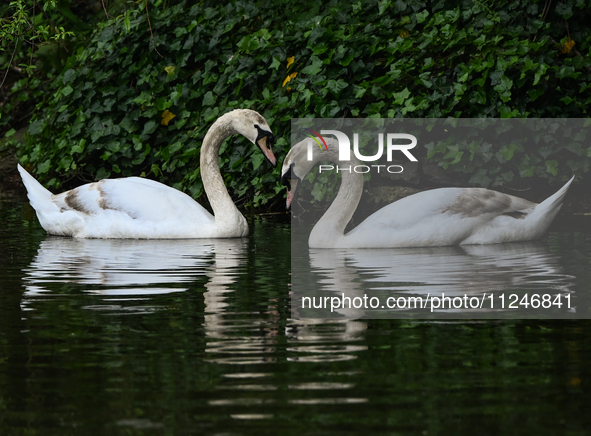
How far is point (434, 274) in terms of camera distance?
18.5 feet

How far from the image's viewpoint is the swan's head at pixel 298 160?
751cm

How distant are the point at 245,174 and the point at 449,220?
11.8 ft

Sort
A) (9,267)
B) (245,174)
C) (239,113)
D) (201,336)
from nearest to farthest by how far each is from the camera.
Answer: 1. (201,336)
2. (9,267)
3. (239,113)
4. (245,174)

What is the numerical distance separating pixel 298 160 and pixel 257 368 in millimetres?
4334

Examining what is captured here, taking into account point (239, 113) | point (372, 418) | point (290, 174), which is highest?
point (239, 113)

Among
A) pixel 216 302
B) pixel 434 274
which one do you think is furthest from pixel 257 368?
pixel 434 274

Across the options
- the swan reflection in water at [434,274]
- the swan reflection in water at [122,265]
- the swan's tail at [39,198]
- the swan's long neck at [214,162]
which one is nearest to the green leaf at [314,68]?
the swan's long neck at [214,162]

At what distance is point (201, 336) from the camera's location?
13.0 feet

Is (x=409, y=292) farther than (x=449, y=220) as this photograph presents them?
No

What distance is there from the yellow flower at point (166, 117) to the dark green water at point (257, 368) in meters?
5.98

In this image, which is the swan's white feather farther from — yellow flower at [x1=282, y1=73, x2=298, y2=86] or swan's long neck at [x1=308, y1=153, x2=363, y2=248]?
yellow flower at [x1=282, y1=73, x2=298, y2=86]

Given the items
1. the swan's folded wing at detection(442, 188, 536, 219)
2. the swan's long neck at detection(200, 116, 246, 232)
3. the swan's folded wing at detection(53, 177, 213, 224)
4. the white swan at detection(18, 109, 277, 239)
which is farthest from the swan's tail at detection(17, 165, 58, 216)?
the swan's folded wing at detection(442, 188, 536, 219)

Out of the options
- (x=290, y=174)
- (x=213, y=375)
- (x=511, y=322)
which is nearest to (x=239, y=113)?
(x=290, y=174)

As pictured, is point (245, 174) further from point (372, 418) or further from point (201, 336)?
point (372, 418)
